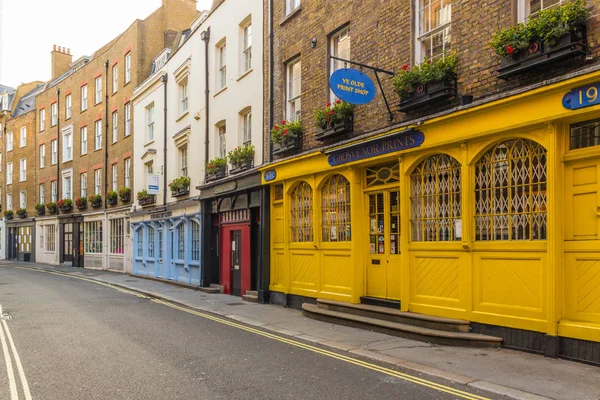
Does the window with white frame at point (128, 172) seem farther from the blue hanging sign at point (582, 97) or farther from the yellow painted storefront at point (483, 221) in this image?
the blue hanging sign at point (582, 97)

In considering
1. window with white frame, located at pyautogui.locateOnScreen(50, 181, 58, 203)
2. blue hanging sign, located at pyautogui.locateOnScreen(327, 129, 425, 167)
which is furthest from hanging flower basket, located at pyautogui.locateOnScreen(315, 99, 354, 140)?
window with white frame, located at pyautogui.locateOnScreen(50, 181, 58, 203)

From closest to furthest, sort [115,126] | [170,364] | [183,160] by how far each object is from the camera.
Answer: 1. [170,364]
2. [183,160]
3. [115,126]

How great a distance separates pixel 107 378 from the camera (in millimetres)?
6820

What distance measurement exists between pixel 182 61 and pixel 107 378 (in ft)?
57.2

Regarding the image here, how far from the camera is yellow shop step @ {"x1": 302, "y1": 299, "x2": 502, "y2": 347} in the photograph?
8406 millimetres

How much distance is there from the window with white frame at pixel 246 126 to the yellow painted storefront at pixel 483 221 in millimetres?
4883

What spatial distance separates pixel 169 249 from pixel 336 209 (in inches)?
478

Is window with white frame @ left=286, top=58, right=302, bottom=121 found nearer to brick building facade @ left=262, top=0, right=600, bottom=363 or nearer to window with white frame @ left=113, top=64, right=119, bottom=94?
brick building facade @ left=262, top=0, right=600, bottom=363

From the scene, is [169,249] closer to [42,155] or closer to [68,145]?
[68,145]

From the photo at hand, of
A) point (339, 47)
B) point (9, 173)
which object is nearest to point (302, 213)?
point (339, 47)

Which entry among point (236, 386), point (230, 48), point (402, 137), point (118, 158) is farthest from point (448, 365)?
point (118, 158)

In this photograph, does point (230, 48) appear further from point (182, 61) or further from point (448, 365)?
point (448, 365)

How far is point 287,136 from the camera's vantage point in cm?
1373

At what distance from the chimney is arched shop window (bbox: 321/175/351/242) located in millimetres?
37573
